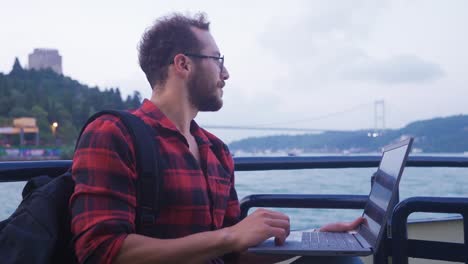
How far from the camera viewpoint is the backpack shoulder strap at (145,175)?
1332mm

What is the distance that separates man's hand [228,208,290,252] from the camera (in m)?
1.29

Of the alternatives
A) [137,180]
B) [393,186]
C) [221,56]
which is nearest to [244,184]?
[221,56]

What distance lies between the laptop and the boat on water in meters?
0.12

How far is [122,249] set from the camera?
1.24 meters

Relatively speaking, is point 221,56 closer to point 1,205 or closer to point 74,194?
point 74,194

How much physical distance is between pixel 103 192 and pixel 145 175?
0.38 ft

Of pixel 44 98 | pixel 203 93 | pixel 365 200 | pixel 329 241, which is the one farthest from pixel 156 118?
pixel 44 98

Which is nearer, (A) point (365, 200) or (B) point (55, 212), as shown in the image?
(B) point (55, 212)

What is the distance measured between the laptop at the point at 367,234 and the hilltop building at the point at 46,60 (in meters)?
2.92

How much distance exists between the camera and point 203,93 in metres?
1.68

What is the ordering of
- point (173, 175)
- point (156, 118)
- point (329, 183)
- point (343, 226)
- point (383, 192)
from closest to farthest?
point (173, 175)
point (156, 118)
point (383, 192)
point (343, 226)
point (329, 183)

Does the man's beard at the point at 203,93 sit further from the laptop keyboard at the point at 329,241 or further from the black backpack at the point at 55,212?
the laptop keyboard at the point at 329,241

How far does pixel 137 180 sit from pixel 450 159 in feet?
5.30

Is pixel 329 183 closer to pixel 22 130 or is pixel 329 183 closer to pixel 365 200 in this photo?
pixel 365 200
